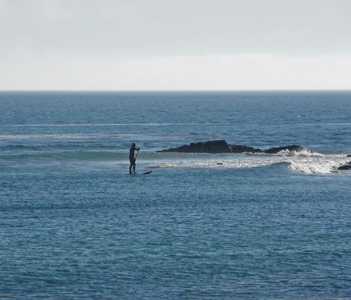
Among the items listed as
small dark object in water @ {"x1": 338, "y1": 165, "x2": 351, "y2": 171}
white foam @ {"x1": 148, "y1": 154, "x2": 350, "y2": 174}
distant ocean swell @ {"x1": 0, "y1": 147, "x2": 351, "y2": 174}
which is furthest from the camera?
distant ocean swell @ {"x1": 0, "y1": 147, "x2": 351, "y2": 174}

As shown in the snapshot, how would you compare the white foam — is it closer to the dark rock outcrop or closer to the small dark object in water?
the small dark object in water

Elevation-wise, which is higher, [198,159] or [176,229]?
[198,159]

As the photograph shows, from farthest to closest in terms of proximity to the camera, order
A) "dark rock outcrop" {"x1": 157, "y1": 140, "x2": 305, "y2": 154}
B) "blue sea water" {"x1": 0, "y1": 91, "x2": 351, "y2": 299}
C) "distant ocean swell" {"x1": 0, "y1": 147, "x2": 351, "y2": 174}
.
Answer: "dark rock outcrop" {"x1": 157, "y1": 140, "x2": 305, "y2": 154} < "distant ocean swell" {"x1": 0, "y1": 147, "x2": 351, "y2": 174} < "blue sea water" {"x1": 0, "y1": 91, "x2": 351, "y2": 299}

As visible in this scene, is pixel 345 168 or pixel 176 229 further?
pixel 345 168

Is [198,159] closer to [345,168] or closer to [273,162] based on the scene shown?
[273,162]

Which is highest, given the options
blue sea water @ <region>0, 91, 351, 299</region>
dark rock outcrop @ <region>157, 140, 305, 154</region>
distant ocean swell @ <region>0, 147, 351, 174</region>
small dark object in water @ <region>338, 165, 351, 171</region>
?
dark rock outcrop @ <region>157, 140, 305, 154</region>

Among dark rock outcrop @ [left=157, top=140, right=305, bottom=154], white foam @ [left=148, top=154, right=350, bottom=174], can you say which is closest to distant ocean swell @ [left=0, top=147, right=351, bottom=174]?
white foam @ [left=148, top=154, right=350, bottom=174]

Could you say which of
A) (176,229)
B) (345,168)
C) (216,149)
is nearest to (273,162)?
(345,168)

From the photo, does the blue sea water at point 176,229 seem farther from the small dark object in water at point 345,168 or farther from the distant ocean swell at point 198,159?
the small dark object in water at point 345,168

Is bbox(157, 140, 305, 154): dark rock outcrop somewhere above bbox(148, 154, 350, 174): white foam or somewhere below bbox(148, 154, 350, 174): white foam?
above

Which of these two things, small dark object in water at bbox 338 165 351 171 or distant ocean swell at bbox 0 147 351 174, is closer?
small dark object in water at bbox 338 165 351 171

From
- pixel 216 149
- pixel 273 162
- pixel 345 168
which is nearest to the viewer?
pixel 345 168

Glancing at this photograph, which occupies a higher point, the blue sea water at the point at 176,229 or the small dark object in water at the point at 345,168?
the small dark object in water at the point at 345,168

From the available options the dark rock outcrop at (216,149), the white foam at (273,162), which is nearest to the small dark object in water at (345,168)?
the white foam at (273,162)
